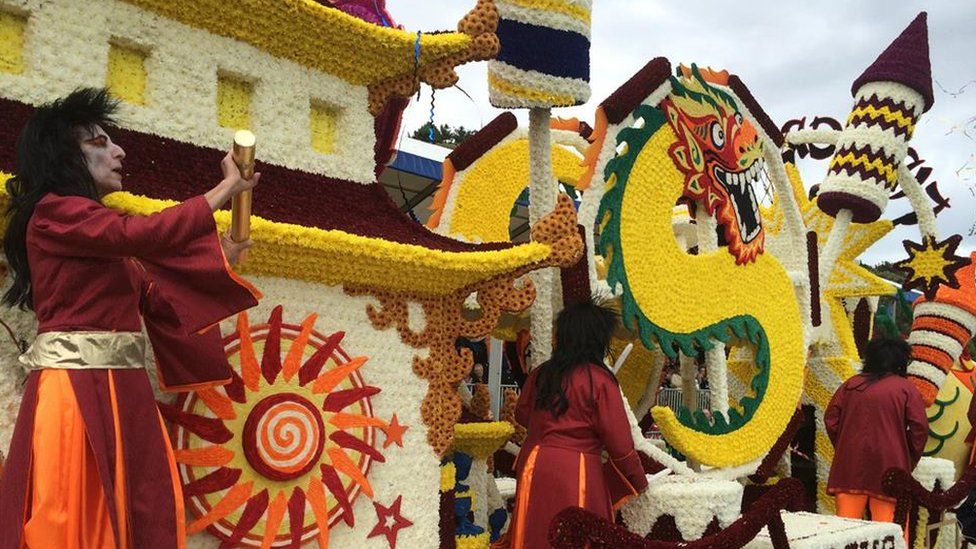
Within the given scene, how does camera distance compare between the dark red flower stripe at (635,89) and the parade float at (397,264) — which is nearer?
the parade float at (397,264)

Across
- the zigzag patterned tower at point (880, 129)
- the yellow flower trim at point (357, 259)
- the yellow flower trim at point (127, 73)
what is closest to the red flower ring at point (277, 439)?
the yellow flower trim at point (357, 259)

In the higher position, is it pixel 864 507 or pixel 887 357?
pixel 887 357

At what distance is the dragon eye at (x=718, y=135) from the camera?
→ 15.4 ft

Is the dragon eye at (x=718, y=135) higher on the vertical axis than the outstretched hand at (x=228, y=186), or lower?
higher

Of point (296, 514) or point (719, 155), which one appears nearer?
point (296, 514)

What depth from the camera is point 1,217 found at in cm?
218

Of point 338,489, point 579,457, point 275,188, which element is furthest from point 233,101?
point 579,457

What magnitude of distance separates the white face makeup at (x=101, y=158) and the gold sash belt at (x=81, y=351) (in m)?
0.38

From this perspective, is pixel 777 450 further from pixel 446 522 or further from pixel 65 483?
pixel 65 483

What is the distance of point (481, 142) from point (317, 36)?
242cm

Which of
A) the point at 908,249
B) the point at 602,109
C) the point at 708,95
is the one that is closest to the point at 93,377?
the point at 602,109

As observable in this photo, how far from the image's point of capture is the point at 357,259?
111 inches

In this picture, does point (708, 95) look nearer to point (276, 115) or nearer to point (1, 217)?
point (276, 115)

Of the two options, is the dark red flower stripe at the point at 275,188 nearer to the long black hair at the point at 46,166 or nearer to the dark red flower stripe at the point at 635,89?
A: the long black hair at the point at 46,166
